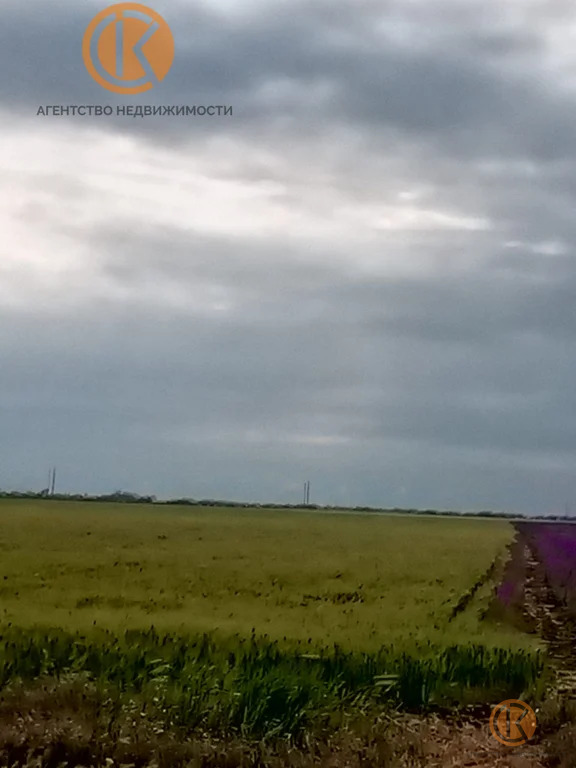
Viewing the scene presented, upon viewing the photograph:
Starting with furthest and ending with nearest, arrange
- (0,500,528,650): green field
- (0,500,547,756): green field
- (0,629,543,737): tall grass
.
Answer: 1. (0,500,528,650): green field
2. (0,629,543,737): tall grass
3. (0,500,547,756): green field

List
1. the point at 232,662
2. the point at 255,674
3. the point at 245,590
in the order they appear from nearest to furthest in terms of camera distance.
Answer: the point at 255,674, the point at 232,662, the point at 245,590

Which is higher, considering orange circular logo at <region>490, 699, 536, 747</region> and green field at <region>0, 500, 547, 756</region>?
green field at <region>0, 500, 547, 756</region>

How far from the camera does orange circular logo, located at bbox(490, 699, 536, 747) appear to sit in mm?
10220

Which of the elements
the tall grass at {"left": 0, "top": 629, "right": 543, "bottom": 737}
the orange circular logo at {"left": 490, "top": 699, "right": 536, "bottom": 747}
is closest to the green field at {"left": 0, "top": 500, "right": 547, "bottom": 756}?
the tall grass at {"left": 0, "top": 629, "right": 543, "bottom": 737}

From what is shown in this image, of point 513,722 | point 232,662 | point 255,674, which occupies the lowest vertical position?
point 513,722

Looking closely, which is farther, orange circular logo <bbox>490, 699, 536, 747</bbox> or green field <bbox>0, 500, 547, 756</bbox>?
orange circular logo <bbox>490, 699, 536, 747</bbox>

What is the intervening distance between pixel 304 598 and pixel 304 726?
1185 centimetres

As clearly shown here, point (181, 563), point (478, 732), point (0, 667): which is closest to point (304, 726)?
point (478, 732)

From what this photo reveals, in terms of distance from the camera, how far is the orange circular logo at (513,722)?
10.2 metres

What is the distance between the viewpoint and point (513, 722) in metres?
10.8

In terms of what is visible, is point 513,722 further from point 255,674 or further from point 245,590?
point 245,590

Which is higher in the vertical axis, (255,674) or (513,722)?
(255,674)

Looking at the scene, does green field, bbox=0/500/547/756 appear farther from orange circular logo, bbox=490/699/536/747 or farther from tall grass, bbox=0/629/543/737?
orange circular logo, bbox=490/699/536/747

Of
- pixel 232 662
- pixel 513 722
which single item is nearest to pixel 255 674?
pixel 232 662
